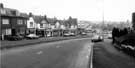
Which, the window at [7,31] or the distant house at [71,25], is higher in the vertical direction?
the distant house at [71,25]

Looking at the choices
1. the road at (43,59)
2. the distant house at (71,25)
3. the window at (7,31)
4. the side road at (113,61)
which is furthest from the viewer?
the distant house at (71,25)

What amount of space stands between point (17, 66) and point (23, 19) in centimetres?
4418

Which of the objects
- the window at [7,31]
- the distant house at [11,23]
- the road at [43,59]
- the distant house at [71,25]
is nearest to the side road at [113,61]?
the road at [43,59]

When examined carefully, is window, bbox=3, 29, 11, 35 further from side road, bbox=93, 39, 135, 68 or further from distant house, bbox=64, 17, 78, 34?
distant house, bbox=64, 17, 78, 34

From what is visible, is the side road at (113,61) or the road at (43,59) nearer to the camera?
the side road at (113,61)

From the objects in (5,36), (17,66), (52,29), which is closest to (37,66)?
(17,66)

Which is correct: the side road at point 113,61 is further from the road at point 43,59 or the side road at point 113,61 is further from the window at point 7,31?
the window at point 7,31

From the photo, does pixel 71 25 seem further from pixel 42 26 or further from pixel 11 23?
pixel 11 23

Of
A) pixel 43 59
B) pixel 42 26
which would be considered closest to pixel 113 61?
pixel 43 59

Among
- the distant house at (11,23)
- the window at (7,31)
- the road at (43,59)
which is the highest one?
the distant house at (11,23)

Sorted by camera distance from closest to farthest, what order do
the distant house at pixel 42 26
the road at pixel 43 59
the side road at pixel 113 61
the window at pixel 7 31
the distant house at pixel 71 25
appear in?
the side road at pixel 113 61 < the road at pixel 43 59 < the window at pixel 7 31 < the distant house at pixel 42 26 < the distant house at pixel 71 25

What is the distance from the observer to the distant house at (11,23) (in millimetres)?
47931

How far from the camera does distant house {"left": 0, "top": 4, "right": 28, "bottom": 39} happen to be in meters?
47.9

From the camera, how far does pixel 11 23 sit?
2028 inches
